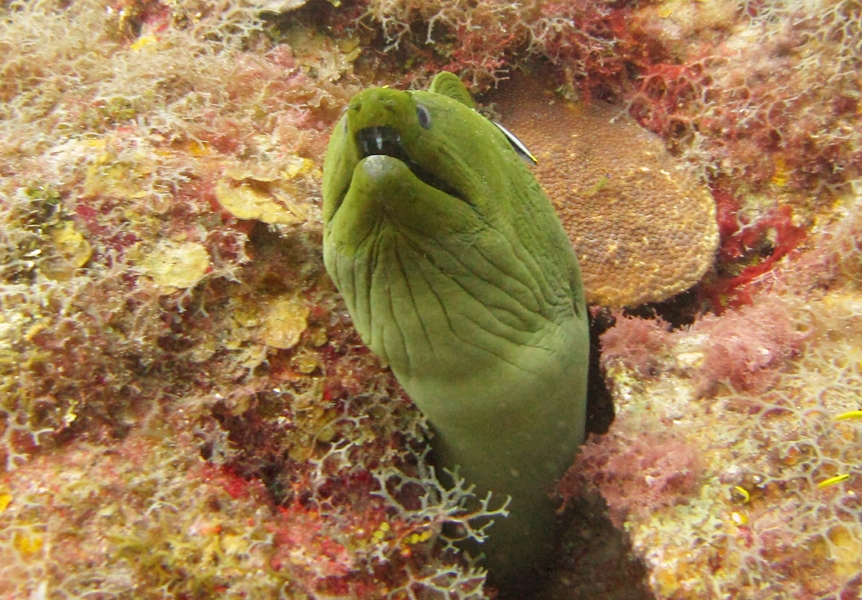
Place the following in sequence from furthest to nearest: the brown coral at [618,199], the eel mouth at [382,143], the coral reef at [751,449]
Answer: the brown coral at [618,199] < the coral reef at [751,449] < the eel mouth at [382,143]

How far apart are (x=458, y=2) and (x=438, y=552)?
301 centimetres

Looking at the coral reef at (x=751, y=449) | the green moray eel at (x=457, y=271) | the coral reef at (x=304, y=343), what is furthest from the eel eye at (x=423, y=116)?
the coral reef at (x=751, y=449)

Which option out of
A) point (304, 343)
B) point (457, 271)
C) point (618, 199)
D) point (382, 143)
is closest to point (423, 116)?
point (382, 143)

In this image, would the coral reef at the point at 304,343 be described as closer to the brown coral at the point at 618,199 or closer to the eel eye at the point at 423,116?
the brown coral at the point at 618,199

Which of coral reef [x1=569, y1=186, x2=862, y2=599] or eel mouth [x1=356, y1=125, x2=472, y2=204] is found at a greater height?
eel mouth [x1=356, y1=125, x2=472, y2=204]

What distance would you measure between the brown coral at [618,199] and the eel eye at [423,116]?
5.17ft

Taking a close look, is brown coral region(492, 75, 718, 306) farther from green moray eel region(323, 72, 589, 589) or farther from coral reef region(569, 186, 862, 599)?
green moray eel region(323, 72, 589, 589)

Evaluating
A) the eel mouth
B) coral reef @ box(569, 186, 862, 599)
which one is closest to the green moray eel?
the eel mouth

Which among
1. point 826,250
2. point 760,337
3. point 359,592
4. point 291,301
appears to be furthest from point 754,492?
point 291,301

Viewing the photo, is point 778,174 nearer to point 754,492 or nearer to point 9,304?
point 754,492

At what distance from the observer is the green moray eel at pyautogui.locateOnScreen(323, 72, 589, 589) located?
1.49m

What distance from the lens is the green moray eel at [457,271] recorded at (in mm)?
1487

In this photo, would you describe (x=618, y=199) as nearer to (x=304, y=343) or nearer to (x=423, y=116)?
(x=423, y=116)

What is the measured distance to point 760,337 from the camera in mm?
2053
